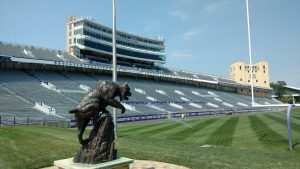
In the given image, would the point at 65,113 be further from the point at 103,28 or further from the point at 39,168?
the point at 103,28

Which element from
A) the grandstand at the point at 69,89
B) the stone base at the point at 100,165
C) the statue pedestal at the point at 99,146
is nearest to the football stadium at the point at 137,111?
the grandstand at the point at 69,89

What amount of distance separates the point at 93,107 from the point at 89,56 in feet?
206

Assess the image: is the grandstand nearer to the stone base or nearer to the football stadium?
the football stadium

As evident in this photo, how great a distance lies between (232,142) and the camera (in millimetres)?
19453

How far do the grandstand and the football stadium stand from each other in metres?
0.16

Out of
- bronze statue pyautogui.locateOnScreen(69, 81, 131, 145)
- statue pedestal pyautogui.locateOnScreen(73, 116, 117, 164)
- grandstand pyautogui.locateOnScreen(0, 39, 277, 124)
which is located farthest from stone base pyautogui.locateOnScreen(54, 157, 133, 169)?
grandstand pyautogui.locateOnScreen(0, 39, 277, 124)

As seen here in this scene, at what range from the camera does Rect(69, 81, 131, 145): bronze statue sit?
8812mm

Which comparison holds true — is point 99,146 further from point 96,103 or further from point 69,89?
point 69,89

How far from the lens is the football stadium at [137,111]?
1395 cm

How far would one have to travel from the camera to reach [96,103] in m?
8.87

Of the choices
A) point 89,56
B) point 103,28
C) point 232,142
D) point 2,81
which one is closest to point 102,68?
point 89,56

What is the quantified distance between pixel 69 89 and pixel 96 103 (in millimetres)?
40859

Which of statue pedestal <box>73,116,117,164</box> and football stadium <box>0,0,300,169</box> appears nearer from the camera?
statue pedestal <box>73,116,117,164</box>

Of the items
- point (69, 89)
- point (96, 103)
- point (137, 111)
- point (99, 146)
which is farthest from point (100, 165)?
point (69, 89)
